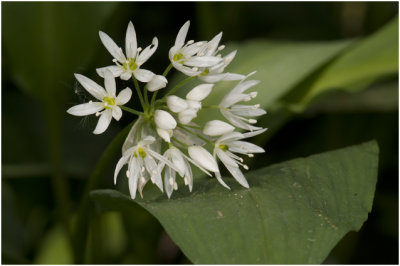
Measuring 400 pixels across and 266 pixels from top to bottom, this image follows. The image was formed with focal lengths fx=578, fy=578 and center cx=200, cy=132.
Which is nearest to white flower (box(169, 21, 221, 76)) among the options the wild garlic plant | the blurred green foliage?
the wild garlic plant

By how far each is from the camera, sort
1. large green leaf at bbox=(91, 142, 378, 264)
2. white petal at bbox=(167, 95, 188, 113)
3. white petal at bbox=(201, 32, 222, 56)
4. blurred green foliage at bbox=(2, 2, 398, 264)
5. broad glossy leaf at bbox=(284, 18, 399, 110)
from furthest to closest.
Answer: blurred green foliage at bbox=(2, 2, 398, 264), broad glossy leaf at bbox=(284, 18, 399, 110), white petal at bbox=(201, 32, 222, 56), white petal at bbox=(167, 95, 188, 113), large green leaf at bbox=(91, 142, 378, 264)

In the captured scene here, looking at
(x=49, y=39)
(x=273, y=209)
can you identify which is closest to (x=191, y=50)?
(x=273, y=209)

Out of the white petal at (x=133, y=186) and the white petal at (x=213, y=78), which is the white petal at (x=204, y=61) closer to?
the white petal at (x=213, y=78)

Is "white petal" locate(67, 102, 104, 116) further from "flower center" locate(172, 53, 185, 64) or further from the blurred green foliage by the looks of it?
the blurred green foliage

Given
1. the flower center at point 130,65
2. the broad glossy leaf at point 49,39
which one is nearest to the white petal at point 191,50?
the flower center at point 130,65

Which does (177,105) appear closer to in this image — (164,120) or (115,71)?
(164,120)

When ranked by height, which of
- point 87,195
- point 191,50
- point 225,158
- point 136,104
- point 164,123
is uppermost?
point 191,50
